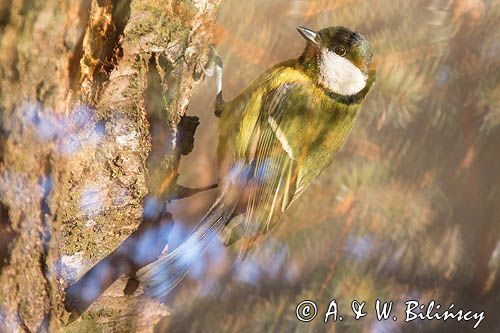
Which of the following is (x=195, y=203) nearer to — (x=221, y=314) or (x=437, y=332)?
(x=221, y=314)

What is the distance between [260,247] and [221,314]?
123mm

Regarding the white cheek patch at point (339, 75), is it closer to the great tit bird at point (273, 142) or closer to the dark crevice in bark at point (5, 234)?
the great tit bird at point (273, 142)

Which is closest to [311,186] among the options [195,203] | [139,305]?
[195,203]

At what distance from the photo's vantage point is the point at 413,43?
0.72 metres

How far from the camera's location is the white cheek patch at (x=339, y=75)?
0.68 metres

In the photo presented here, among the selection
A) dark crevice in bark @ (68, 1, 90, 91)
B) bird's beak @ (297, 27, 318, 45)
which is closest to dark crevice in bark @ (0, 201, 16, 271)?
dark crevice in bark @ (68, 1, 90, 91)

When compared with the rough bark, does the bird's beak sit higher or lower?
higher

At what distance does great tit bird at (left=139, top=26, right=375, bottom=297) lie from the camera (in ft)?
2.28

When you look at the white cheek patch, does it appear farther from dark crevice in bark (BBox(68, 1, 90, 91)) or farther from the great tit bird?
dark crevice in bark (BBox(68, 1, 90, 91))
